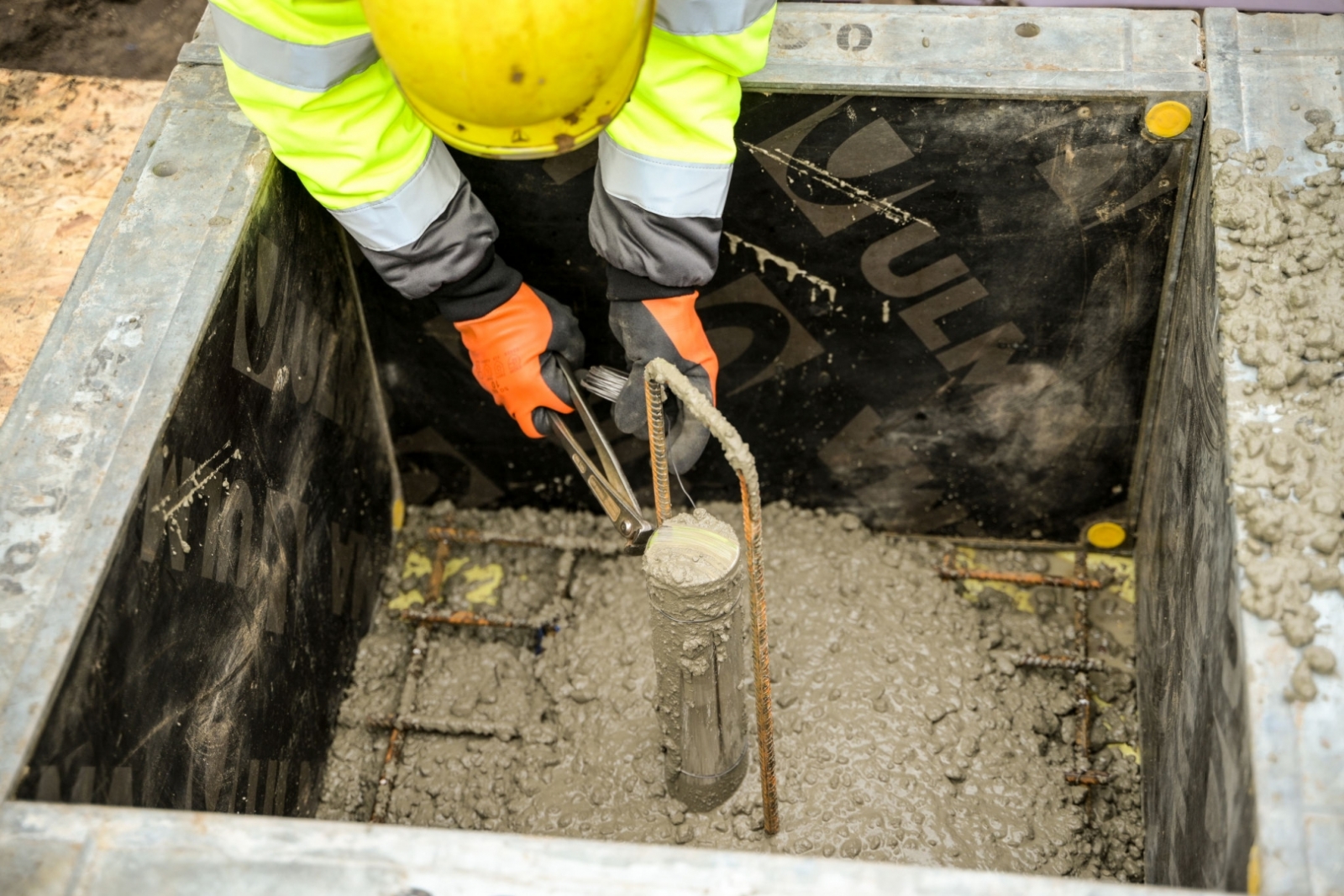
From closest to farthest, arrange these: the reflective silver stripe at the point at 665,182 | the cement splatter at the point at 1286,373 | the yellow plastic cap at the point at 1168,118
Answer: the cement splatter at the point at 1286,373 → the reflective silver stripe at the point at 665,182 → the yellow plastic cap at the point at 1168,118

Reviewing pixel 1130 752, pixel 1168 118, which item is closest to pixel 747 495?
pixel 1168 118

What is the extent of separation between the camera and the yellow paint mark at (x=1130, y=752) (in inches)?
118

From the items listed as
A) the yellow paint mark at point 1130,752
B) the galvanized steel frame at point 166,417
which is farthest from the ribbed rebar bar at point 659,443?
the yellow paint mark at point 1130,752

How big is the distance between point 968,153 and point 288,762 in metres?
2.21

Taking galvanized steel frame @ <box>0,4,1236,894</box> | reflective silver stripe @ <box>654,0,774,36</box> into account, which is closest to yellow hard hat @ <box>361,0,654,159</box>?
reflective silver stripe @ <box>654,0,774,36</box>

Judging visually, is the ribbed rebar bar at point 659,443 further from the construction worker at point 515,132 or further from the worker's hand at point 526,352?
the worker's hand at point 526,352

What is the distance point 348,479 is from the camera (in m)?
3.22

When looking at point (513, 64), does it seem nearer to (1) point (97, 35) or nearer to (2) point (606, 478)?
(2) point (606, 478)

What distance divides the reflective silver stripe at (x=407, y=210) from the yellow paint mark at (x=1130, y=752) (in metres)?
2.19

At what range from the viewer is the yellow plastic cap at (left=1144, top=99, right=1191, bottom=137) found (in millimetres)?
2568

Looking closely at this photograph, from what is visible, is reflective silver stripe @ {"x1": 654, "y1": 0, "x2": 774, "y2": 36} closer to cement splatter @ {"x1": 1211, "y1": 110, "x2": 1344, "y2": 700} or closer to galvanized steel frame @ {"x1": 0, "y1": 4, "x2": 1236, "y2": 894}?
galvanized steel frame @ {"x1": 0, "y1": 4, "x2": 1236, "y2": 894}

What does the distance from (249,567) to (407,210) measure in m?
0.89

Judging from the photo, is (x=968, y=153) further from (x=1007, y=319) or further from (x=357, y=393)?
(x=357, y=393)

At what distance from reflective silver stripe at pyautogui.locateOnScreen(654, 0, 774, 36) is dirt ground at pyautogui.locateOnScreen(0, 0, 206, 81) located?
1724 millimetres
